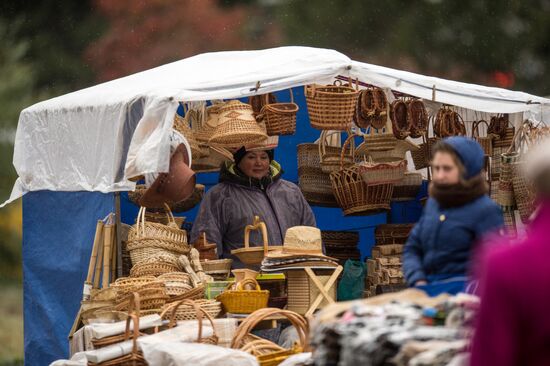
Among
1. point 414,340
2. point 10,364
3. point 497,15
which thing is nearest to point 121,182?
point 414,340

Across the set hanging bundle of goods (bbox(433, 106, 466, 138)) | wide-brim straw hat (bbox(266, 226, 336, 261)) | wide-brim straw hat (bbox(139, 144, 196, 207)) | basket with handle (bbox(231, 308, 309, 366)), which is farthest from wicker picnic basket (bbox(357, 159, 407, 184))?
basket with handle (bbox(231, 308, 309, 366))

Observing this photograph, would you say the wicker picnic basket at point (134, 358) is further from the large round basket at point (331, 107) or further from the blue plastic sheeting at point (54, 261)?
the large round basket at point (331, 107)

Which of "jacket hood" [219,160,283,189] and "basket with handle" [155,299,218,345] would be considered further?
"jacket hood" [219,160,283,189]

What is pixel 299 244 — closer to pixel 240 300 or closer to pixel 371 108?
pixel 240 300

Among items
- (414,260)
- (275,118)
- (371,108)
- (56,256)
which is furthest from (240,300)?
(414,260)

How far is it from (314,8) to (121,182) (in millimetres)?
12080

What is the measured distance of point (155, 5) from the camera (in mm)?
20266

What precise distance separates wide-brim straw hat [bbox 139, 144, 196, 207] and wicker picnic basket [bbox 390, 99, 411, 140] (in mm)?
1857

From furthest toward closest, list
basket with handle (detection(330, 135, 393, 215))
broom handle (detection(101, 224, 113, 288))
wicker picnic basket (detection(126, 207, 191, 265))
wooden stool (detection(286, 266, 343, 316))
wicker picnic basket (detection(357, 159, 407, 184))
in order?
basket with handle (detection(330, 135, 393, 215)), wicker picnic basket (detection(357, 159, 407, 184)), broom handle (detection(101, 224, 113, 288)), wicker picnic basket (detection(126, 207, 191, 265)), wooden stool (detection(286, 266, 343, 316))

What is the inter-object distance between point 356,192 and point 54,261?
259cm

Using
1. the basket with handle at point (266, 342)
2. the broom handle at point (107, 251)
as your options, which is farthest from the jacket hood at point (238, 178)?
the basket with handle at point (266, 342)

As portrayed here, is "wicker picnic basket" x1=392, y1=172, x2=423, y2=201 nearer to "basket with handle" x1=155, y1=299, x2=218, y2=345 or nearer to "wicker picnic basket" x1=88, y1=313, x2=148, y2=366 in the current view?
"basket with handle" x1=155, y1=299, x2=218, y2=345

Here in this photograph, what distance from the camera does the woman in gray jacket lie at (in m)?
9.98

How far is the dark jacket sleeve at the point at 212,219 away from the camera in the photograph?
390 inches
